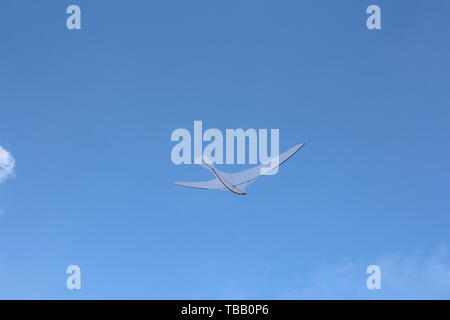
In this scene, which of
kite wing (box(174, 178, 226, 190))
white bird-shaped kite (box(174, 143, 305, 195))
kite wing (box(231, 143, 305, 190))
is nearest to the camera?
kite wing (box(231, 143, 305, 190))

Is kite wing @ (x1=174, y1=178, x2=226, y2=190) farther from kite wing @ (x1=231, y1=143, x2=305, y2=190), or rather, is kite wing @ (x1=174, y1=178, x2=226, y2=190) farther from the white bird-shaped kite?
kite wing @ (x1=231, y1=143, x2=305, y2=190)

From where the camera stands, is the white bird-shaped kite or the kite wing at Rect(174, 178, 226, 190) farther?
the kite wing at Rect(174, 178, 226, 190)

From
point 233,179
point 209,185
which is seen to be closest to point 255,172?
point 233,179

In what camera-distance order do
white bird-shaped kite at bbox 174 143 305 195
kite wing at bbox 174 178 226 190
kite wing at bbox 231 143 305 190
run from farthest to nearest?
1. kite wing at bbox 174 178 226 190
2. white bird-shaped kite at bbox 174 143 305 195
3. kite wing at bbox 231 143 305 190

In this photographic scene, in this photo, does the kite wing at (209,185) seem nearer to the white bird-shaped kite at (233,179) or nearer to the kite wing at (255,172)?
the white bird-shaped kite at (233,179)

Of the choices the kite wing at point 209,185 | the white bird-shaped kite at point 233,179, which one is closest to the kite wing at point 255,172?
the white bird-shaped kite at point 233,179

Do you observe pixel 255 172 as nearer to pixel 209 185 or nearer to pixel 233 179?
pixel 233 179

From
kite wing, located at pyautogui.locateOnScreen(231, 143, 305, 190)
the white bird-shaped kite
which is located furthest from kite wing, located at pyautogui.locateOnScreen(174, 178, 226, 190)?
kite wing, located at pyautogui.locateOnScreen(231, 143, 305, 190)

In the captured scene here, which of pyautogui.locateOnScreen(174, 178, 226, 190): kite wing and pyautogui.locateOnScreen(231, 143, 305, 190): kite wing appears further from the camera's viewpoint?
pyautogui.locateOnScreen(174, 178, 226, 190): kite wing

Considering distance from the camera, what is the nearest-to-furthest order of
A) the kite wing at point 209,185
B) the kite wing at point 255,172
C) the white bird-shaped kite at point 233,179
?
the kite wing at point 255,172
the white bird-shaped kite at point 233,179
the kite wing at point 209,185
